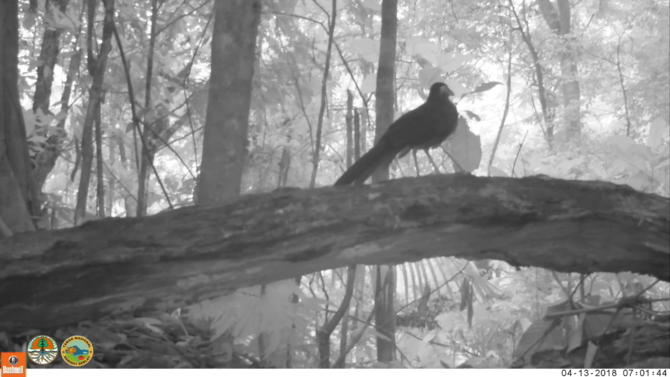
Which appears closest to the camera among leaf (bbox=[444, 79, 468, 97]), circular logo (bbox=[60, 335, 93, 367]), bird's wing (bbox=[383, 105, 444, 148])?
circular logo (bbox=[60, 335, 93, 367])

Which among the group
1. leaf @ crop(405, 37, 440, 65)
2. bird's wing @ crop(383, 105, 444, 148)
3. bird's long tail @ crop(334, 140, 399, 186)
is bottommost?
bird's long tail @ crop(334, 140, 399, 186)

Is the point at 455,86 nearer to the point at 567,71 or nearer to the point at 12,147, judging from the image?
the point at 12,147

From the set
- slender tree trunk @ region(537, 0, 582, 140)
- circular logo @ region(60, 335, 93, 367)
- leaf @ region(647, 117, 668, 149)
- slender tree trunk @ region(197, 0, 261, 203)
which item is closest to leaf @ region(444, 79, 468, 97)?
leaf @ region(647, 117, 668, 149)

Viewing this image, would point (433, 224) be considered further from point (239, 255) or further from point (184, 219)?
point (184, 219)

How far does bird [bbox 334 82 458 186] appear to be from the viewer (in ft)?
7.02

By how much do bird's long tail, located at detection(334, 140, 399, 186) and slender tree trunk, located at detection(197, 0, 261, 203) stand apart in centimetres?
37

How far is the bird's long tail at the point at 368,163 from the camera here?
6.86 ft

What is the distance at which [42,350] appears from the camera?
4.79 ft

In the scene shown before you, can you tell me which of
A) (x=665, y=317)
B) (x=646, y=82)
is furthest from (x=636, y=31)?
(x=665, y=317)

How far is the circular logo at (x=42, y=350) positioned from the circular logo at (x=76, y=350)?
0.03 meters

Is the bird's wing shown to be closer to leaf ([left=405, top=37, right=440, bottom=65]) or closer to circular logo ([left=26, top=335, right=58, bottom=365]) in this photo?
leaf ([left=405, top=37, right=440, bottom=65])

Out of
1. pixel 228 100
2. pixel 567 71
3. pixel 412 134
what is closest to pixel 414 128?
pixel 412 134

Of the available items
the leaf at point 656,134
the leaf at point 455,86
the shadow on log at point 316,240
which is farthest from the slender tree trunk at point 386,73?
the leaf at point 656,134

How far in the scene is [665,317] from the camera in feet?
5.54
